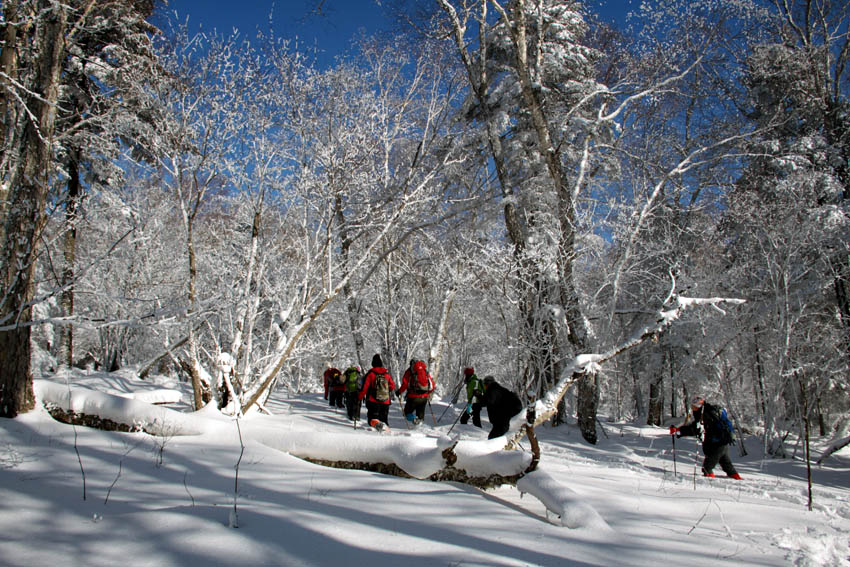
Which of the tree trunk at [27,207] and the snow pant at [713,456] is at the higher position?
the tree trunk at [27,207]

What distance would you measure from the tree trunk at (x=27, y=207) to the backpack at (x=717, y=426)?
9190 millimetres

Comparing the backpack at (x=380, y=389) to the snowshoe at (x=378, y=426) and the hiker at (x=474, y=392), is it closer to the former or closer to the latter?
the snowshoe at (x=378, y=426)

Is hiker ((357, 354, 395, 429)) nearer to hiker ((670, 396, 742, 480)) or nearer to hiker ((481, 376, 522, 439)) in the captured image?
hiker ((481, 376, 522, 439))

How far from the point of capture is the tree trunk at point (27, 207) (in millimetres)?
4801

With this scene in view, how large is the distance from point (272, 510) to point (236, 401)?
15.3 feet

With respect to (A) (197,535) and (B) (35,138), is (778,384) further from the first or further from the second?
(B) (35,138)

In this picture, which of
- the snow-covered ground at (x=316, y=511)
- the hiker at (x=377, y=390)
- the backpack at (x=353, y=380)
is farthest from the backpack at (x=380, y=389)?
the snow-covered ground at (x=316, y=511)

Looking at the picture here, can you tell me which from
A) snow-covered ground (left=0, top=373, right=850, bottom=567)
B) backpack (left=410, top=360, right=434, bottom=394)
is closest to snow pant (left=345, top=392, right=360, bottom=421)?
backpack (left=410, top=360, right=434, bottom=394)

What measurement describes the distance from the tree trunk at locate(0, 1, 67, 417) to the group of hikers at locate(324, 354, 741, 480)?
5.05 metres

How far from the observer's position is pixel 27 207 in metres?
4.84

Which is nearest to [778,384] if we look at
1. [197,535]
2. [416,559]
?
[416,559]

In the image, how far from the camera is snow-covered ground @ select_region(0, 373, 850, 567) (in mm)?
2344

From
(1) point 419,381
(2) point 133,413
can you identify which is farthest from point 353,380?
(2) point 133,413

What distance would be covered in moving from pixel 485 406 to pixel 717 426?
12.4 ft
